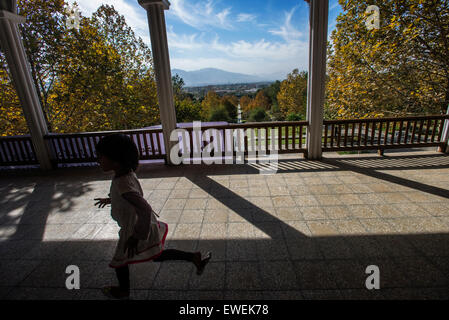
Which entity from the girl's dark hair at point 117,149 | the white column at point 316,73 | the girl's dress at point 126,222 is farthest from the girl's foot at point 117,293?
the white column at point 316,73

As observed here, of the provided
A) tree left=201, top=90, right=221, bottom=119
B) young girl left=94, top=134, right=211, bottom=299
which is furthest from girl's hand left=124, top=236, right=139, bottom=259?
tree left=201, top=90, right=221, bottom=119

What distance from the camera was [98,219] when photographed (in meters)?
2.59

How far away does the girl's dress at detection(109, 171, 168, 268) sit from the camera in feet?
4.05

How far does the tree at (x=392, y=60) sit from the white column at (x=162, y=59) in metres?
5.70

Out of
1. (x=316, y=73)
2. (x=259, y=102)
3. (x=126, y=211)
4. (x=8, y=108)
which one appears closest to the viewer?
(x=126, y=211)

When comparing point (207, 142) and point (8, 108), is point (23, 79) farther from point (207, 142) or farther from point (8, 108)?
point (8, 108)

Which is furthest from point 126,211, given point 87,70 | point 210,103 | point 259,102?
point 259,102

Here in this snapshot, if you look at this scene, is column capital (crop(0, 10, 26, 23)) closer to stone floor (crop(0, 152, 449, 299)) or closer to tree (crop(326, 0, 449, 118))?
stone floor (crop(0, 152, 449, 299))

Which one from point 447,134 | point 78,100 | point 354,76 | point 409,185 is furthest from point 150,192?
point 78,100

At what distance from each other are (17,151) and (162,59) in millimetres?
4061

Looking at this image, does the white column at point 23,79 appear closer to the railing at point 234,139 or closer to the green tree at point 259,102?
the railing at point 234,139

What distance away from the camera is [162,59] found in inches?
152

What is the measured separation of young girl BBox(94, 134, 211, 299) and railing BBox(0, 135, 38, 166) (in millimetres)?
4968
